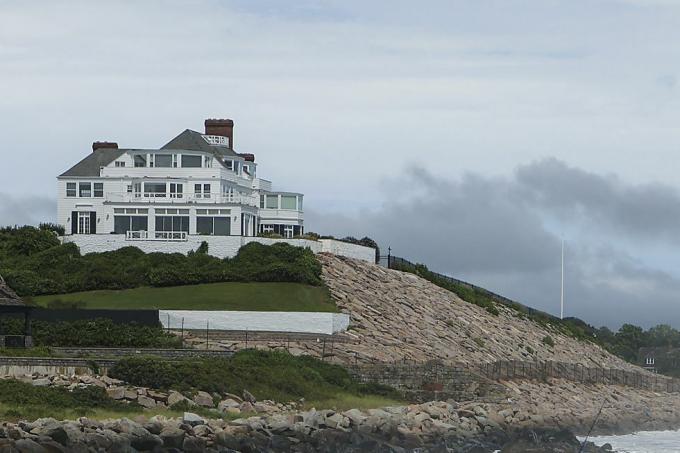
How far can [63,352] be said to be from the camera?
58.2m

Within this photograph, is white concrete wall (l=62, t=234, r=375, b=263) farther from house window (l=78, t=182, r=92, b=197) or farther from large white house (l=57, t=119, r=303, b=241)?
house window (l=78, t=182, r=92, b=197)

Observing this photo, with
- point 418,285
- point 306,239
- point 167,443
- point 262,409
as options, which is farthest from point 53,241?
point 167,443

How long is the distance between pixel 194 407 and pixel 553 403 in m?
24.8

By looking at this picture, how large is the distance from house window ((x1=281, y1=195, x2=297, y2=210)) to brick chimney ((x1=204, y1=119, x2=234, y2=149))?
7.02 meters

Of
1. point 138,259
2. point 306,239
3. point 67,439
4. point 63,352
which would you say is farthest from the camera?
point 306,239

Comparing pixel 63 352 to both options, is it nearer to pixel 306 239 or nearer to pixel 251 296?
pixel 251 296

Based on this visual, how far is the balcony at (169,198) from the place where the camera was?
84.8 metres

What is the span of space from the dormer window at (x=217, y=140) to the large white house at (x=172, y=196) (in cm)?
69

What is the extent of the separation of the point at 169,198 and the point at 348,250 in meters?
10.6

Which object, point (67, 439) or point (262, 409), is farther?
point (262, 409)

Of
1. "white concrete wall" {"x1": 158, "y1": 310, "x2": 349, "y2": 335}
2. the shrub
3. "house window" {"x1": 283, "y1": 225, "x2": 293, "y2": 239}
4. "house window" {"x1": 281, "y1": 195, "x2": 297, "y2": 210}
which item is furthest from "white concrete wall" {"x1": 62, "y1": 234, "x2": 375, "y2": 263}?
the shrub

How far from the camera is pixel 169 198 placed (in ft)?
283

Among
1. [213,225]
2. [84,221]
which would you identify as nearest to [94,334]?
[213,225]

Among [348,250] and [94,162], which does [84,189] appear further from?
[348,250]
